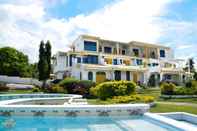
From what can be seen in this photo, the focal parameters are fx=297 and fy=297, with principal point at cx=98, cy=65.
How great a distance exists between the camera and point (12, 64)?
5366cm

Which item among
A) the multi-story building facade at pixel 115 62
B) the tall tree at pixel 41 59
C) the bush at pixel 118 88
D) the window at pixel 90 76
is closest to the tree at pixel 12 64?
the multi-story building facade at pixel 115 62

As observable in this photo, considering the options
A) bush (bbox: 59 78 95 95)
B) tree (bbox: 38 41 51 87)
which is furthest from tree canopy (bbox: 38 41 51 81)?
bush (bbox: 59 78 95 95)

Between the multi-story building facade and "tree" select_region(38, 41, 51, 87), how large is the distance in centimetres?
433

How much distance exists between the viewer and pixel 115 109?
1066cm

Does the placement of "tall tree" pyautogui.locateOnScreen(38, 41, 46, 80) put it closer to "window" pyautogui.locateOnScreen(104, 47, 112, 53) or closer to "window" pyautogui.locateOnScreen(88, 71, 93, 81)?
"window" pyautogui.locateOnScreen(88, 71, 93, 81)

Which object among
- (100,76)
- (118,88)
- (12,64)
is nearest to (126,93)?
(118,88)

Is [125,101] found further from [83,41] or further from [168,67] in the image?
[168,67]

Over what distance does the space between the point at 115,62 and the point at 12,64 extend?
19645mm

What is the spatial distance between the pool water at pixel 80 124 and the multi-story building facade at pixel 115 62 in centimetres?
3011

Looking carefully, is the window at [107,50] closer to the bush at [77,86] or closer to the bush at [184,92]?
the bush at [77,86]

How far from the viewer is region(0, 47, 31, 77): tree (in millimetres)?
52481

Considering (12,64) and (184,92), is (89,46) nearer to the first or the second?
(12,64)

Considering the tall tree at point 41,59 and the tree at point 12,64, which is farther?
the tree at point 12,64

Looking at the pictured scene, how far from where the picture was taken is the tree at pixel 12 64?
172 feet
